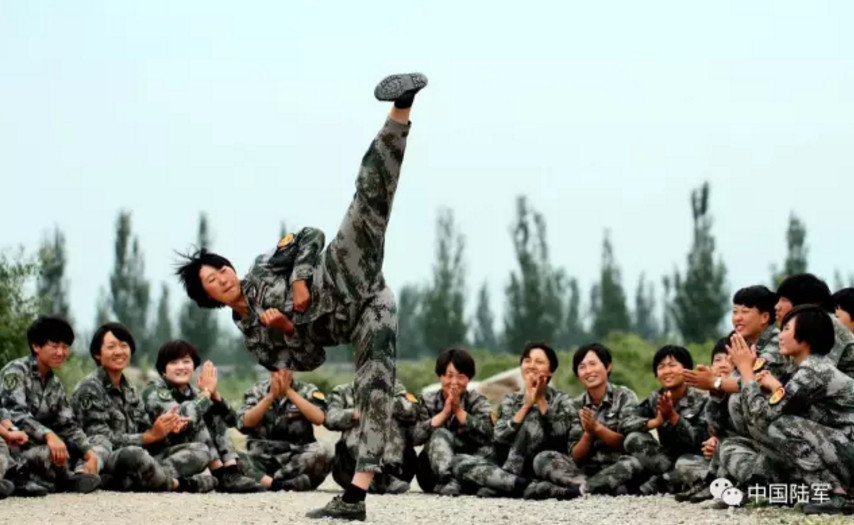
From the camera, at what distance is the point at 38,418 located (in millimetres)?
10086

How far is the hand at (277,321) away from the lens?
25.8ft

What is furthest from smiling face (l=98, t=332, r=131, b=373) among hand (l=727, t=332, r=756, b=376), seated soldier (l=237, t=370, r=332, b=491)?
hand (l=727, t=332, r=756, b=376)

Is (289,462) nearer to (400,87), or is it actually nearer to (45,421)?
(45,421)

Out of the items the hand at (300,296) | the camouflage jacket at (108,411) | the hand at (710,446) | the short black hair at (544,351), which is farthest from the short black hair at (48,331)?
the hand at (710,446)

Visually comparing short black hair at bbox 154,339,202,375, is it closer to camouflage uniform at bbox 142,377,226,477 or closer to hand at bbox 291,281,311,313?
camouflage uniform at bbox 142,377,226,477

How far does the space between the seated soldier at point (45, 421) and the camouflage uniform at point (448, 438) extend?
2606 millimetres

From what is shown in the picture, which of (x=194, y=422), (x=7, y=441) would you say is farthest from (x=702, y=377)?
(x=7, y=441)

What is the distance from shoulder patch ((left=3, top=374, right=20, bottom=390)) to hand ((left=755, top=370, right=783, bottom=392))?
17.2 feet

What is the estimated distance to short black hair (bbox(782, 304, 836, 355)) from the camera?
327 inches

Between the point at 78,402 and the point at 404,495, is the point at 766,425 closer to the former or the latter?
the point at 404,495

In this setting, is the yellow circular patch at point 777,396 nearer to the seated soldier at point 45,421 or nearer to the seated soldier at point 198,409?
the seated soldier at point 198,409

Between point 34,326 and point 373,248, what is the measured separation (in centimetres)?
337

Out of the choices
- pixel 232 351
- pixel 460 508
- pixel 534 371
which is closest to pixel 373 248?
pixel 460 508

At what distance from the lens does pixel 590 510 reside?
29.4ft
